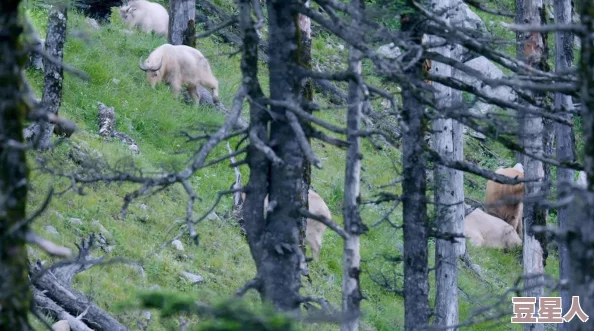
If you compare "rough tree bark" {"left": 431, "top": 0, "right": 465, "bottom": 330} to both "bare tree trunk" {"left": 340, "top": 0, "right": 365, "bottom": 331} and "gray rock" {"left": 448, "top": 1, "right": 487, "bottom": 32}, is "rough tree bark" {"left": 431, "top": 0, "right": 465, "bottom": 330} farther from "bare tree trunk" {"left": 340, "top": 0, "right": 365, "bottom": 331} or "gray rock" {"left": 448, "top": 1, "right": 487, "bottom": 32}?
"bare tree trunk" {"left": 340, "top": 0, "right": 365, "bottom": 331}

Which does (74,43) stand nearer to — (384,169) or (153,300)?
(384,169)

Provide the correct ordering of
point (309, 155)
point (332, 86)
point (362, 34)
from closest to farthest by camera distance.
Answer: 1. point (309, 155)
2. point (362, 34)
3. point (332, 86)

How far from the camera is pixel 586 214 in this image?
4883 millimetres

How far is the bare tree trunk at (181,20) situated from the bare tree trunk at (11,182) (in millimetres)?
16081

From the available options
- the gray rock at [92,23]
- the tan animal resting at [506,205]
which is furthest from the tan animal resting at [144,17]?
the tan animal resting at [506,205]

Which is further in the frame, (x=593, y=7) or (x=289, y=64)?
(x=289, y=64)

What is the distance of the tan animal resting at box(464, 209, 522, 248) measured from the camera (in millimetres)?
21297

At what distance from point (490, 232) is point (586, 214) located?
55.9 feet

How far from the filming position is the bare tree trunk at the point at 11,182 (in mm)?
5059

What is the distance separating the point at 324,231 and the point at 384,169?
4.32m

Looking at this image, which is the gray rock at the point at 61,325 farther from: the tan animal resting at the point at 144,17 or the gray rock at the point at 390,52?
the tan animal resting at the point at 144,17

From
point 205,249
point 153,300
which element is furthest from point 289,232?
point 205,249

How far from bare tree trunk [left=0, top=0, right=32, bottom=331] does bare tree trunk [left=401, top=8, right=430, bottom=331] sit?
5.07 meters

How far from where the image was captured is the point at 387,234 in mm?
18750
